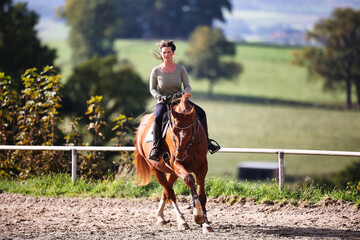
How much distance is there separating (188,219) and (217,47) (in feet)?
218

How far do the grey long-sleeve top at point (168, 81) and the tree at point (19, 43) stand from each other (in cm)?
2728

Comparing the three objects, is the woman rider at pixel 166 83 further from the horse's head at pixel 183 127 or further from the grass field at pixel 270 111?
the grass field at pixel 270 111

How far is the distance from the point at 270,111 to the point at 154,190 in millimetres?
65295

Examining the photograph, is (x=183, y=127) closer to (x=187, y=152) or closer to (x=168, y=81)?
(x=187, y=152)

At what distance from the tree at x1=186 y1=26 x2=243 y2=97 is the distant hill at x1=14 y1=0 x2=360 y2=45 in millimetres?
7565

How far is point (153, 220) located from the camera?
953 centimetres

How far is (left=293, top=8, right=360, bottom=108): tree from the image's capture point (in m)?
62.2

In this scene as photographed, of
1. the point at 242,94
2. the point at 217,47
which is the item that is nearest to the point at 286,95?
the point at 242,94

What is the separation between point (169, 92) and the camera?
8961mm

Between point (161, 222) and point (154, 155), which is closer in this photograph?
point (154, 155)

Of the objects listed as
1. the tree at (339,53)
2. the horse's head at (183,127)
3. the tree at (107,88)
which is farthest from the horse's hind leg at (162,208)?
the tree at (339,53)

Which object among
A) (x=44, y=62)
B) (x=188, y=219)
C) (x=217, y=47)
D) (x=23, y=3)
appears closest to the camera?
(x=188, y=219)

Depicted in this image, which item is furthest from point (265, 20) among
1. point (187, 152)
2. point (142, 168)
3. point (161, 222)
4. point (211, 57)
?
point (187, 152)

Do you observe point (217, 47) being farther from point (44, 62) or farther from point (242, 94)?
point (44, 62)
